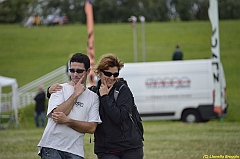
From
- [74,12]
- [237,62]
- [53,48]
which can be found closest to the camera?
[237,62]

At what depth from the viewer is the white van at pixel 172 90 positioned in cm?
2194

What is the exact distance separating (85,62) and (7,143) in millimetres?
9161

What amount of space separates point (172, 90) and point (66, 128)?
1753 cm

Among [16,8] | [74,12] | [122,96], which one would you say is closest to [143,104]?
[122,96]

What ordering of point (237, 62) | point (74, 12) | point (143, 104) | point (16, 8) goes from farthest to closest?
1. point (16, 8)
2. point (74, 12)
3. point (237, 62)
4. point (143, 104)

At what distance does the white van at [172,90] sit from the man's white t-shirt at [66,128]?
54.9ft

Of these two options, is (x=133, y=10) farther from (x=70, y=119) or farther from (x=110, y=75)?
(x=70, y=119)

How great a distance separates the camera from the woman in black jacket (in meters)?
5.41

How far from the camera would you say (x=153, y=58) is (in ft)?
137

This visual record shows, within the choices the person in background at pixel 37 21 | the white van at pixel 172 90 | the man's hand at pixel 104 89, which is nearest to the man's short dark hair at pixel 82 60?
the man's hand at pixel 104 89

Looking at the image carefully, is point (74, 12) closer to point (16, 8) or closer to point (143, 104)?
point (16, 8)

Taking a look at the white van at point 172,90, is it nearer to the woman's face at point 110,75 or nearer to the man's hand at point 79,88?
the woman's face at point 110,75

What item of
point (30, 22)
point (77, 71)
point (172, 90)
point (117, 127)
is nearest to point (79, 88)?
point (77, 71)

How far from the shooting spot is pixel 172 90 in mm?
22516
